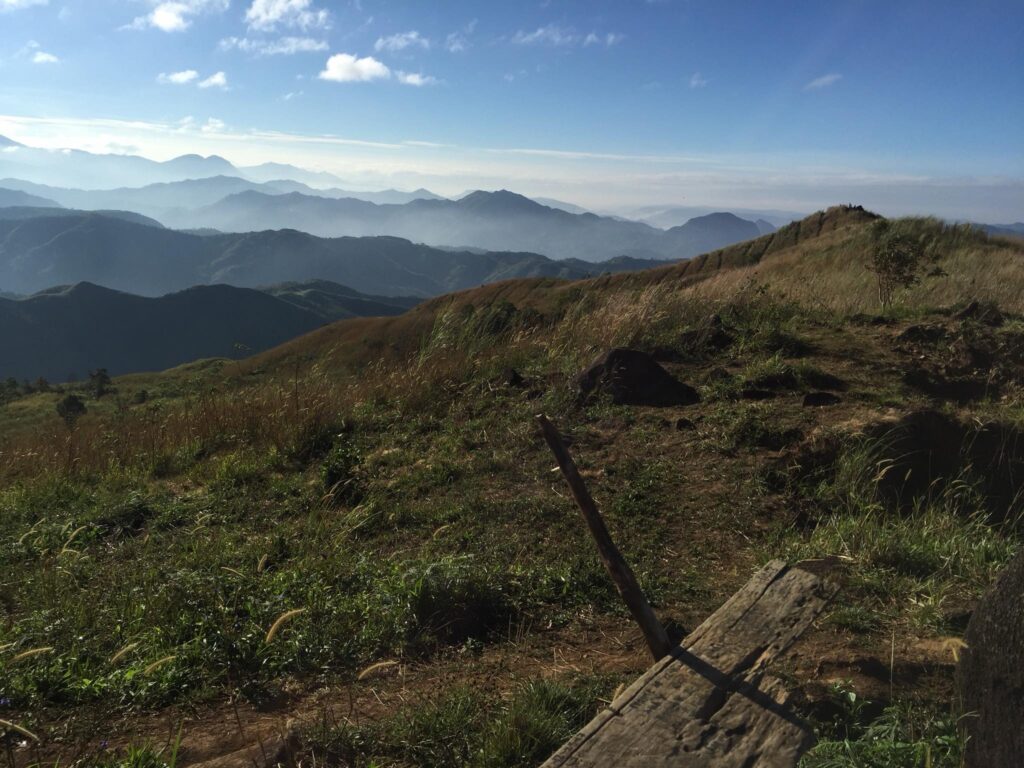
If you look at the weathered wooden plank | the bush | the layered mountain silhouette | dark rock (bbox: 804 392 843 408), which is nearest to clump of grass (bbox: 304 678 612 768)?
the weathered wooden plank

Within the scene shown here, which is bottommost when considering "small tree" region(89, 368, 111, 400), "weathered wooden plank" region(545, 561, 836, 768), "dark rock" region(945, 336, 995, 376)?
"small tree" region(89, 368, 111, 400)

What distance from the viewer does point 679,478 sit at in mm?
4926

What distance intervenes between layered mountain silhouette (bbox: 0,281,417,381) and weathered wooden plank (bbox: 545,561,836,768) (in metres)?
184

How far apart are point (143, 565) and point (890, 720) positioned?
4.08 meters

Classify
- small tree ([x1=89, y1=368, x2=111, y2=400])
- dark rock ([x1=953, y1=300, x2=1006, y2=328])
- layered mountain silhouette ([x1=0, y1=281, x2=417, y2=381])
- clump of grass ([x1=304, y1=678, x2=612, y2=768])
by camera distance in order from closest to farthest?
clump of grass ([x1=304, y1=678, x2=612, y2=768]) → dark rock ([x1=953, y1=300, x2=1006, y2=328]) → small tree ([x1=89, y1=368, x2=111, y2=400]) → layered mountain silhouette ([x1=0, y1=281, x2=417, y2=381])

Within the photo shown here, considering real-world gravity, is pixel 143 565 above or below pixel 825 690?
below

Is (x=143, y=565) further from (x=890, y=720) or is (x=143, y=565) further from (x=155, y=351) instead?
(x=155, y=351)

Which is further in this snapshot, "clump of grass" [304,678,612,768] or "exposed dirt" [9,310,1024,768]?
"exposed dirt" [9,310,1024,768]

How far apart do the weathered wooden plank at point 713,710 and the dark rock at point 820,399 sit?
11.6ft

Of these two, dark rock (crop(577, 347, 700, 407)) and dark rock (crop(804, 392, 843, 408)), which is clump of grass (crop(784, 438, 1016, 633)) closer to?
dark rock (crop(804, 392, 843, 408))

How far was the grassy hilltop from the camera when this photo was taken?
2.50 m

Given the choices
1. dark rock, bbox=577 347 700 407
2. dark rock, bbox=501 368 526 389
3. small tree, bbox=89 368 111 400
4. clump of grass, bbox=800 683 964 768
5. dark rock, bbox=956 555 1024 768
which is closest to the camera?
dark rock, bbox=956 555 1024 768

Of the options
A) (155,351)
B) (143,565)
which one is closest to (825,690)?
(143,565)

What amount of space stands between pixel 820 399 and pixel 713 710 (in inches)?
174
